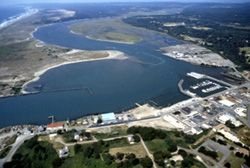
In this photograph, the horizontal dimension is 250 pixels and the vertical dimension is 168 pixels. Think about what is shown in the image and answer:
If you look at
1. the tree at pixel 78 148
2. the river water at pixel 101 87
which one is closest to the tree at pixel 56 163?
the tree at pixel 78 148

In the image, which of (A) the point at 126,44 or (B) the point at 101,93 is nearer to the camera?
(B) the point at 101,93

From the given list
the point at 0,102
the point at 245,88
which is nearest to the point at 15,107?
the point at 0,102

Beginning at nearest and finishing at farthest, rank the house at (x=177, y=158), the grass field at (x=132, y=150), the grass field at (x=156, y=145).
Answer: the house at (x=177, y=158) → the grass field at (x=132, y=150) → the grass field at (x=156, y=145)

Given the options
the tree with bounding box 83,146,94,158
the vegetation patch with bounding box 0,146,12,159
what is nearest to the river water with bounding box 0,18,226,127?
the vegetation patch with bounding box 0,146,12,159

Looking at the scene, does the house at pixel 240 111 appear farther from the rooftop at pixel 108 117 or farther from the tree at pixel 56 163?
the tree at pixel 56 163

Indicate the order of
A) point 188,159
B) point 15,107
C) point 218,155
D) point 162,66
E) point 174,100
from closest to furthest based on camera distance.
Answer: point 188,159 < point 218,155 < point 15,107 < point 174,100 < point 162,66

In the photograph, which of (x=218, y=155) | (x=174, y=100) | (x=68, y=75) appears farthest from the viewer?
(x=68, y=75)

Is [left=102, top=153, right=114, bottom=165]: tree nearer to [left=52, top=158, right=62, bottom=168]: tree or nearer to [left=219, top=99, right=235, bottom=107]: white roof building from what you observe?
[left=52, top=158, right=62, bottom=168]: tree

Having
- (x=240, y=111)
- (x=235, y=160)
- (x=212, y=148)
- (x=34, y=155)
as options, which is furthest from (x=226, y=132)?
(x=34, y=155)

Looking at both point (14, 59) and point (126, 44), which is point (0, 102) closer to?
point (14, 59)
